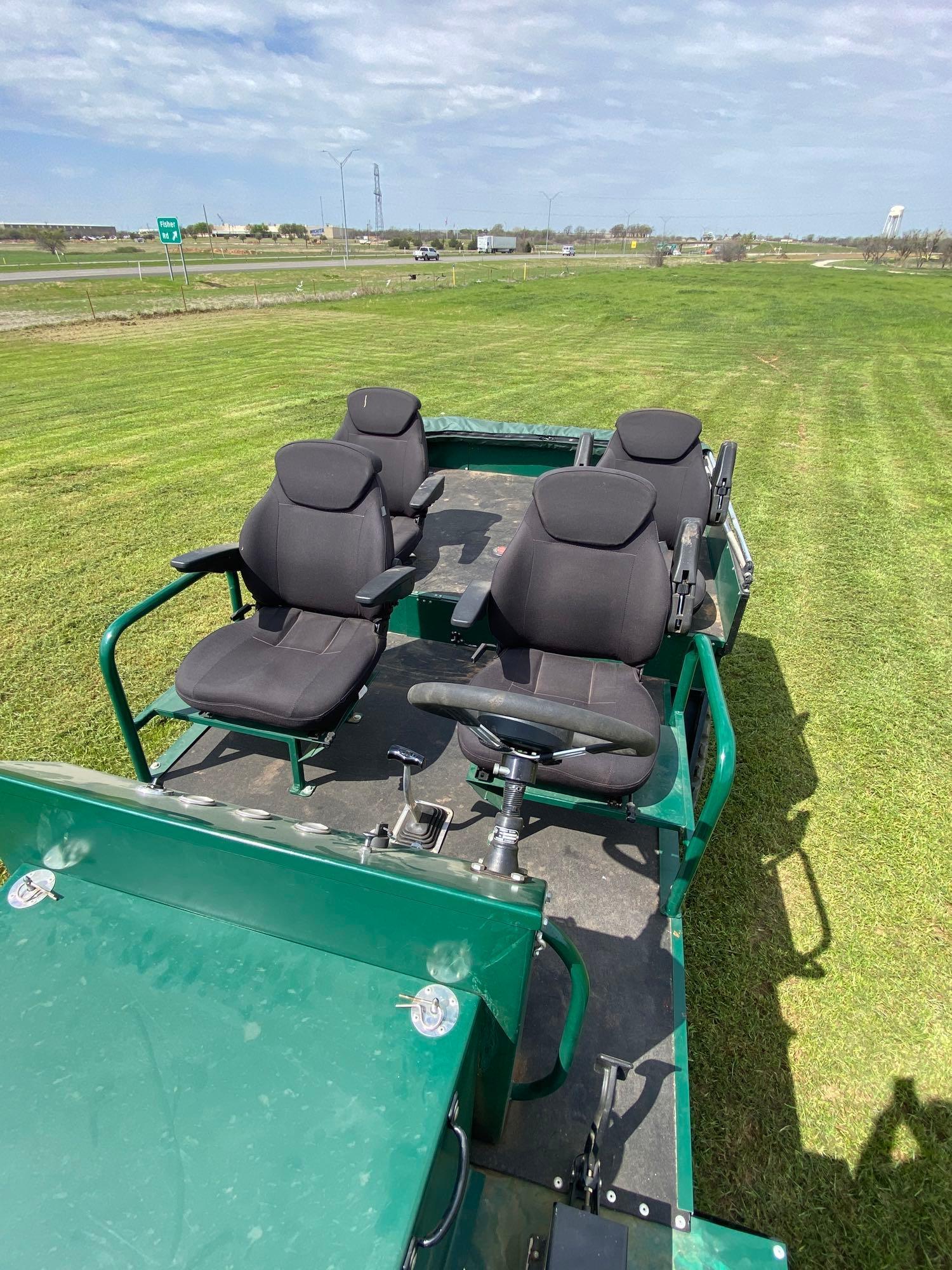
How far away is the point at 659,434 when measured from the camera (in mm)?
4262

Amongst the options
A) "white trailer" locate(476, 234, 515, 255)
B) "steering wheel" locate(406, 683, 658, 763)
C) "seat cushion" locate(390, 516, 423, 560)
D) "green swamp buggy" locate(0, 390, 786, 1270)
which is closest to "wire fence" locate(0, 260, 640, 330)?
"seat cushion" locate(390, 516, 423, 560)

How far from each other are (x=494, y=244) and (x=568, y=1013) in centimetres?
7030

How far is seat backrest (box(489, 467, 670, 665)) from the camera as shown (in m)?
2.66

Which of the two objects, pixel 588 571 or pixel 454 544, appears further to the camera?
pixel 454 544

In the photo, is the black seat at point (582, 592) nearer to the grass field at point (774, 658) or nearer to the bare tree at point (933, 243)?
the grass field at point (774, 658)

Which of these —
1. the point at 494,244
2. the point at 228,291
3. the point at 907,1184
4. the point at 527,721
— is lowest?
the point at 907,1184

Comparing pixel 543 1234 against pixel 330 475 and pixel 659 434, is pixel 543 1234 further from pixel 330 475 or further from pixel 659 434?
pixel 659 434

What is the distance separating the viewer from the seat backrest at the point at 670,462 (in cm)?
425

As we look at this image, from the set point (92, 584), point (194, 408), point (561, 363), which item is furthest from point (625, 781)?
point (561, 363)

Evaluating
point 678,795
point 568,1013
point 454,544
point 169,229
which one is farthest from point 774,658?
point 169,229

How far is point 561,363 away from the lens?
528 inches

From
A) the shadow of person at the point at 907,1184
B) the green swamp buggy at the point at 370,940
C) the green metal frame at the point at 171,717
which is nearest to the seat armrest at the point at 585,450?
the green swamp buggy at the point at 370,940

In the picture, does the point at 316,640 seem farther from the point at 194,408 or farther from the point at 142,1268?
the point at 194,408

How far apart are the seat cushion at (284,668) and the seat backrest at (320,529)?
0.13m
